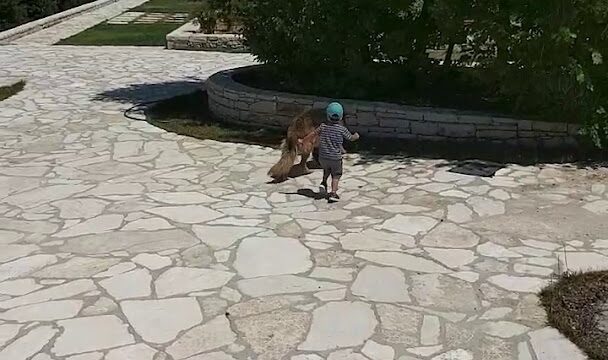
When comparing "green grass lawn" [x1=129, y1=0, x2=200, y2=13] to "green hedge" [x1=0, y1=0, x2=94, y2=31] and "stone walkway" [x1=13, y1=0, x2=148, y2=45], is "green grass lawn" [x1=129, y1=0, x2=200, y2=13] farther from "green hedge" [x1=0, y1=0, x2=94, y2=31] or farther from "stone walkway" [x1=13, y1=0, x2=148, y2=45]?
"green hedge" [x1=0, y1=0, x2=94, y2=31]

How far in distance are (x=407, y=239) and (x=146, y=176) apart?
286cm

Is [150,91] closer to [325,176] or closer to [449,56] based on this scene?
[449,56]

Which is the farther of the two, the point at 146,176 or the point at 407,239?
the point at 146,176

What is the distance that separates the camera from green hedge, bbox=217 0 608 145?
728 cm

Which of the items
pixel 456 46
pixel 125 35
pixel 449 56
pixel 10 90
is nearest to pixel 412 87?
pixel 449 56

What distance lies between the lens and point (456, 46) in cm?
879

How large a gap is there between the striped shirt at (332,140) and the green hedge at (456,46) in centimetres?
236

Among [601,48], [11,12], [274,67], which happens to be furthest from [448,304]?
[11,12]

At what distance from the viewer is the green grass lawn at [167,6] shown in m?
22.8

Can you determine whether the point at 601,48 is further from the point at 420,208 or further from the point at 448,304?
the point at 448,304

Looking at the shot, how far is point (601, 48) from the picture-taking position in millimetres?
7348

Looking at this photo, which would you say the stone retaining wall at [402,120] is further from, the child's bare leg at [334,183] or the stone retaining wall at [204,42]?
the stone retaining wall at [204,42]

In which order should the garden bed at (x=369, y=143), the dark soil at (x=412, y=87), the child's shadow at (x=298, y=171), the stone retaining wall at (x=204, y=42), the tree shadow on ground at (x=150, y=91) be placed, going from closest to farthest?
1. the child's shadow at (x=298, y=171)
2. the garden bed at (x=369, y=143)
3. the dark soil at (x=412, y=87)
4. the tree shadow on ground at (x=150, y=91)
5. the stone retaining wall at (x=204, y=42)

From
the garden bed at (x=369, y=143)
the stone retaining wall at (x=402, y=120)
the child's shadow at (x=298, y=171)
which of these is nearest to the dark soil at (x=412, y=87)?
the stone retaining wall at (x=402, y=120)
